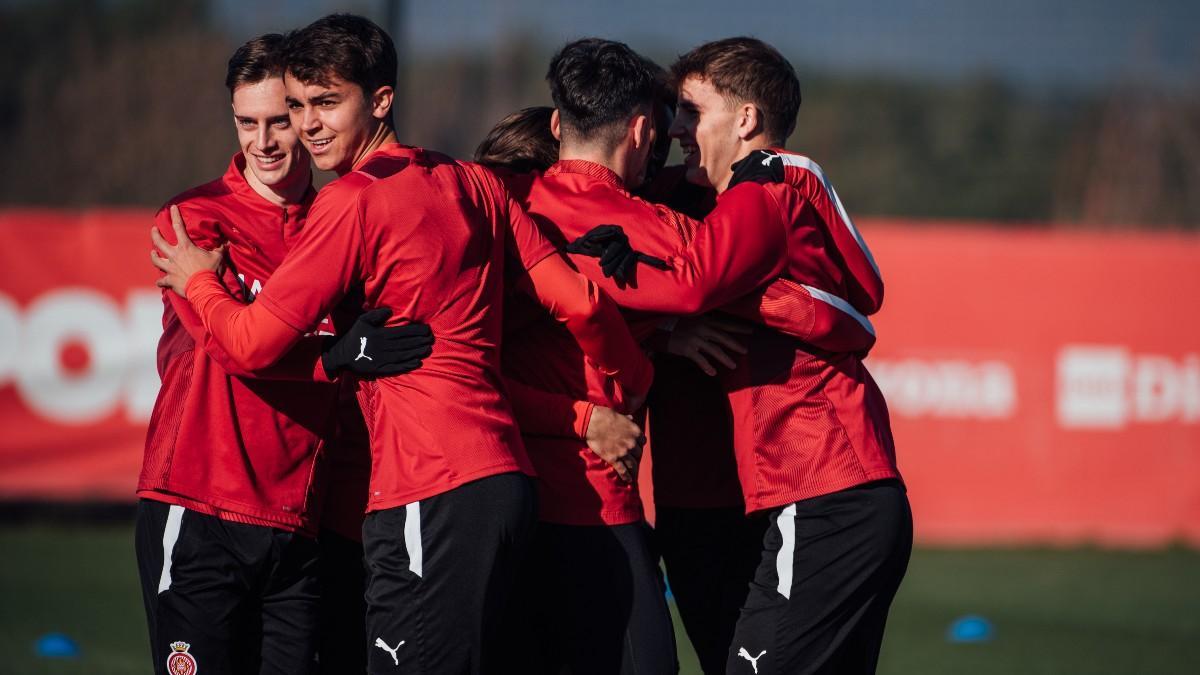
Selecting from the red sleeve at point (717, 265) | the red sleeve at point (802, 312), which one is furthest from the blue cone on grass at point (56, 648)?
the red sleeve at point (802, 312)

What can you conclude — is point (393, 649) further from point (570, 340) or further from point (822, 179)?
point (822, 179)

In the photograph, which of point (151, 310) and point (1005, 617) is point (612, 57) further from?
point (151, 310)

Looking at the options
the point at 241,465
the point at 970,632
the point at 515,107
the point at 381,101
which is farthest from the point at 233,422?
the point at 515,107

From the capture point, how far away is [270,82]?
429 centimetres

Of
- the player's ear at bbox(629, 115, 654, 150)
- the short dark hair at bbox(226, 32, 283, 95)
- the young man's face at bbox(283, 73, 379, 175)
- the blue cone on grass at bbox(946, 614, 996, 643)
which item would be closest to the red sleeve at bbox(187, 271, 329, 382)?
the young man's face at bbox(283, 73, 379, 175)

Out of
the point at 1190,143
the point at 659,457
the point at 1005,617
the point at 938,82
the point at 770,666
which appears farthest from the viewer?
the point at 938,82

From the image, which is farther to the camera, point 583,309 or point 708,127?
point 708,127

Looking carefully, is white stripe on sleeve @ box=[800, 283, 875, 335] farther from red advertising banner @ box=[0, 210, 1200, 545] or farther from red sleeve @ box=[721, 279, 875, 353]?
red advertising banner @ box=[0, 210, 1200, 545]

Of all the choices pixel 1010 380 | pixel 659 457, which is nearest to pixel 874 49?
pixel 1010 380

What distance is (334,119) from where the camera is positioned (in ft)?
12.9

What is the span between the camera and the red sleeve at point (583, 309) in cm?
384

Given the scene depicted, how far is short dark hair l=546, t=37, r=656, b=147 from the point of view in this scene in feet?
13.4

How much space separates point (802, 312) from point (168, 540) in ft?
6.45

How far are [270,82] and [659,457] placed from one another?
180 centimetres
